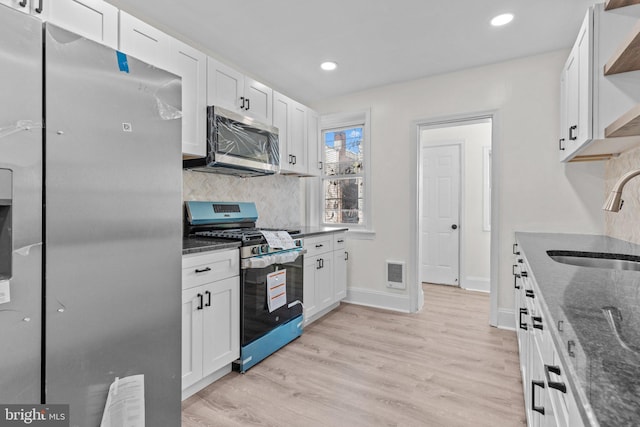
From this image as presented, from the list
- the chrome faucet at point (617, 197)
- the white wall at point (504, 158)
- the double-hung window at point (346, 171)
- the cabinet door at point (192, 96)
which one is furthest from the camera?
the double-hung window at point (346, 171)

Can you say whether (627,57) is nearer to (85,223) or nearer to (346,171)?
(85,223)

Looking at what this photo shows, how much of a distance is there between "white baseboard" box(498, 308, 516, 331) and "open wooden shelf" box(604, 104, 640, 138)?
6.41 ft

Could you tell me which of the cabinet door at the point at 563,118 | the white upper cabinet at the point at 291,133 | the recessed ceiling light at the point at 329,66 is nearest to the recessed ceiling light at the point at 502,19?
the cabinet door at the point at 563,118

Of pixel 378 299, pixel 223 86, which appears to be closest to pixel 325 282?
pixel 378 299

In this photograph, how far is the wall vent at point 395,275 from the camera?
355 centimetres

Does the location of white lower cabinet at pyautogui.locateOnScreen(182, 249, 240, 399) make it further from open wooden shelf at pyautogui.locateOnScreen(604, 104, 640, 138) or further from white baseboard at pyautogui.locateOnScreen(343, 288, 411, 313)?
open wooden shelf at pyautogui.locateOnScreen(604, 104, 640, 138)

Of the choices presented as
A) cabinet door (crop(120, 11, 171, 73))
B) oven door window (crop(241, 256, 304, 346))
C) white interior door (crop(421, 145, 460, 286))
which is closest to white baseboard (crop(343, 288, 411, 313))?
oven door window (crop(241, 256, 304, 346))

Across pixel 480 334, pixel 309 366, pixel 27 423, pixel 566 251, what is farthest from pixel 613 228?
pixel 27 423

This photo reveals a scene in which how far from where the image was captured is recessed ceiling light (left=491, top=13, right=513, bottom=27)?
2.29m

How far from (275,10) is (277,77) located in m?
1.18

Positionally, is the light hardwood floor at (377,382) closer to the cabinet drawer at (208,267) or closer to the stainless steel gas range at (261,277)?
the stainless steel gas range at (261,277)

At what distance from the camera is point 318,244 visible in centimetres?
316

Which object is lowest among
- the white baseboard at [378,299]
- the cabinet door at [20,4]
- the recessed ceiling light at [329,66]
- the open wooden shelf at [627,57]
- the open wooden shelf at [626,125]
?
the white baseboard at [378,299]

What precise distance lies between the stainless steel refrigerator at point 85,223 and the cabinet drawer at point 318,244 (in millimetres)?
1614
